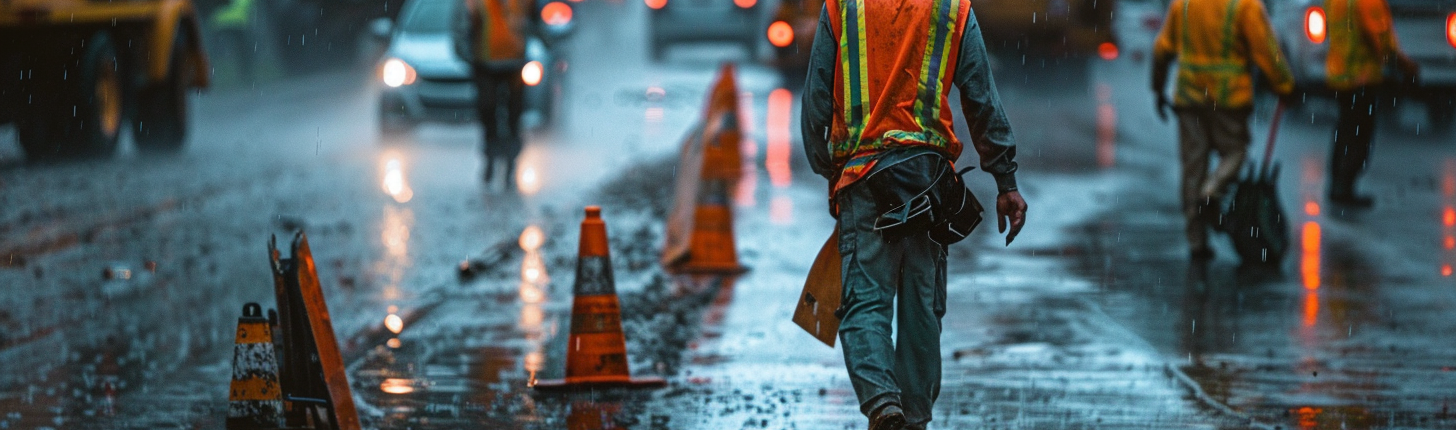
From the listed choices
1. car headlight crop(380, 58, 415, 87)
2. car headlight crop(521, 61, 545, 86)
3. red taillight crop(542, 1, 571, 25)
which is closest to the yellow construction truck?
car headlight crop(380, 58, 415, 87)

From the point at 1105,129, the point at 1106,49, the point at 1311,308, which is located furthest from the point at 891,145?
the point at 1106,49

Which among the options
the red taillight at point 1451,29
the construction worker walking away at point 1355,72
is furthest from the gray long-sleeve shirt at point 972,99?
the red taillight at point 1451,29

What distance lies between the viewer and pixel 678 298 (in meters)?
8.47

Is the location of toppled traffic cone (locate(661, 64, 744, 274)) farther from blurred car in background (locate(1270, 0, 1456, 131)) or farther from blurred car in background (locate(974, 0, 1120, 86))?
blurred car in background (locate(974, 0, 1120, 86))

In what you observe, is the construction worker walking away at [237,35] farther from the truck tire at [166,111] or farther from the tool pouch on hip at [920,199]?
the tool pouch on hip at [920,199]

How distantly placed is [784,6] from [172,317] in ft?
54.5

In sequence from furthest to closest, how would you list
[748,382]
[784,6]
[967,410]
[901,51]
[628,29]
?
1. [628,29]
2. [784,6]
3. [748,382]
4. [967,410]
5. [901,51]

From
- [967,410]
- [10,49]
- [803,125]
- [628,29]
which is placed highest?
[628,29]

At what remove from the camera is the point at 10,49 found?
14.3m

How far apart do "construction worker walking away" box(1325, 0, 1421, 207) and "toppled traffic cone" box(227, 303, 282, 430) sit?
7.57 m

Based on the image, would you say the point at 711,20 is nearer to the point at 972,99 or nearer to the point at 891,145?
the point at 972,99

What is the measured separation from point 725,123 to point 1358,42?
3830 mm

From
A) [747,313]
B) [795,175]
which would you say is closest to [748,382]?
[747,313]

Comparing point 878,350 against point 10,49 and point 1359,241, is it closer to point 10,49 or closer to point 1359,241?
point 1359,241
